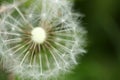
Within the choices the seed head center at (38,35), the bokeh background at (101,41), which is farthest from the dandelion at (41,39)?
the bokeh background at (101,41)

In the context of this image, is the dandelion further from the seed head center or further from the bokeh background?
the bokeh background

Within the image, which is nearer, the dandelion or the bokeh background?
the dandelion

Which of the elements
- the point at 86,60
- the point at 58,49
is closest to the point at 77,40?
the point at 58,49

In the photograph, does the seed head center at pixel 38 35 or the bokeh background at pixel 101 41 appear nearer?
the seed head center at pixel 38 35

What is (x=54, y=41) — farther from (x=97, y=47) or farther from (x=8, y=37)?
(x=97, y=47)

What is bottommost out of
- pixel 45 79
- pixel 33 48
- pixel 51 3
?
pixel 45 79

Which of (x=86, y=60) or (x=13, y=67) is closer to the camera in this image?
(x=13, y=67)

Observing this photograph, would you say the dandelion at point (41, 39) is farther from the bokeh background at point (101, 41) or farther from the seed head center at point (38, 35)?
the bokeh background at point (101, 41)

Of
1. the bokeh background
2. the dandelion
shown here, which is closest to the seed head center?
the dandelion
